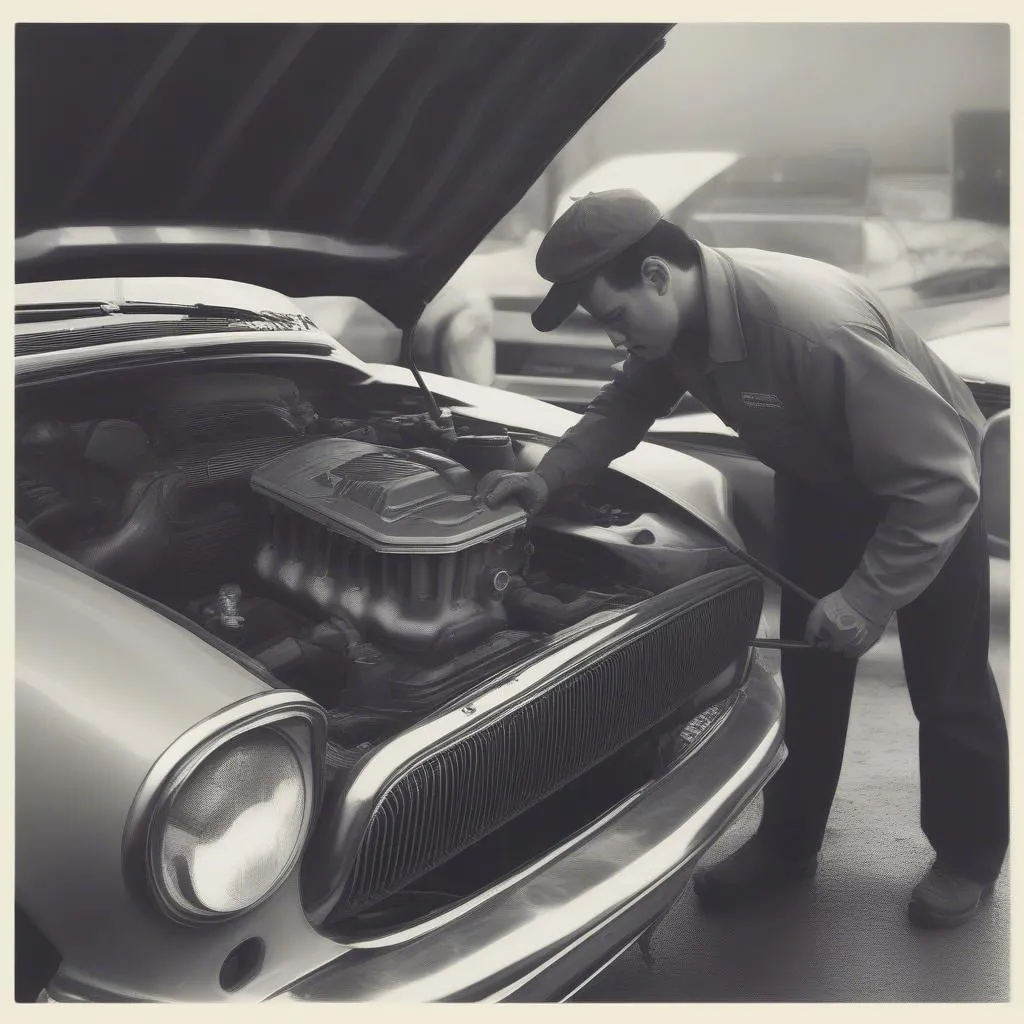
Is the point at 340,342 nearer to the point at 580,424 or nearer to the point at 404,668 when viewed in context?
the point at 580,424

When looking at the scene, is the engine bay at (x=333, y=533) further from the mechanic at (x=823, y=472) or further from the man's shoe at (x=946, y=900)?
the man's shoe at (x=946, y=900)

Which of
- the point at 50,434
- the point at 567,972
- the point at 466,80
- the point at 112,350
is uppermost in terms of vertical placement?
the point at 466,80

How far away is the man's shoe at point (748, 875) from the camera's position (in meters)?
1.62

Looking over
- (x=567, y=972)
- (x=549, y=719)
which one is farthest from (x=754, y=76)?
(x=567, y=972)

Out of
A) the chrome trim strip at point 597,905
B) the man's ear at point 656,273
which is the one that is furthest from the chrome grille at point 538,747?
the man's ear at point 656,273

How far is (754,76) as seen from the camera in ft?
5.15

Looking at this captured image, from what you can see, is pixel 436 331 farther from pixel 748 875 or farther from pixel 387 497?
pixel 748 875

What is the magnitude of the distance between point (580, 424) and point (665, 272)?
1.17ft

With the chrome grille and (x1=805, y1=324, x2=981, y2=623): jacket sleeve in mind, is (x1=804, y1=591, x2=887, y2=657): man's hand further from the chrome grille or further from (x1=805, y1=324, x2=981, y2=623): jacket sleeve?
the chrome grille

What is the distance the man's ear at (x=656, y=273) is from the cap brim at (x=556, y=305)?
0.32ft

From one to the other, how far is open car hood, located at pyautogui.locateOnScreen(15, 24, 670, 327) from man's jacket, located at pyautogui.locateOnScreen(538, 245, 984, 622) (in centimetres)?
36

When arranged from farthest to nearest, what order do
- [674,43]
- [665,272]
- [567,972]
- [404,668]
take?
[674,43] < [665,272] < [404,668] < [567,972]

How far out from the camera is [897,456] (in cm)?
137

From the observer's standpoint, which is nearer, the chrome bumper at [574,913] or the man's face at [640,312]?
Result: the chrome bumper at [574,913]
